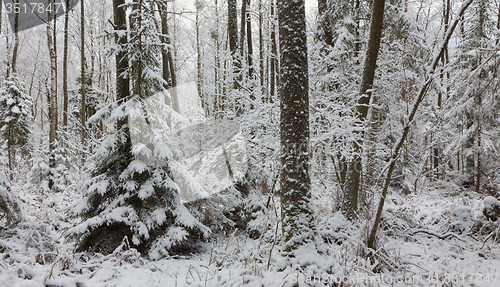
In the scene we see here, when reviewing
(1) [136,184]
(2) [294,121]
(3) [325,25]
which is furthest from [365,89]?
(1) [136,184]

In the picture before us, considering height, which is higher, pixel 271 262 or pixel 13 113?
pixel 13 113

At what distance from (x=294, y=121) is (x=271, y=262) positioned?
2.28 meters

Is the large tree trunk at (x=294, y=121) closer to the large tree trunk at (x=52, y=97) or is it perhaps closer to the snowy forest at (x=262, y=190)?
the snowy forest at (x=262, y=190)

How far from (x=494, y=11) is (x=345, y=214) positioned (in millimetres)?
11991

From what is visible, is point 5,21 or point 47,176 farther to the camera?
point 5,21

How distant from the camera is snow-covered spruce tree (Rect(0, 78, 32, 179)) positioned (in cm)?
1498

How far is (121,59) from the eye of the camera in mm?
5809

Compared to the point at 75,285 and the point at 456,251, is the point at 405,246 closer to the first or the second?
the point at 456,251

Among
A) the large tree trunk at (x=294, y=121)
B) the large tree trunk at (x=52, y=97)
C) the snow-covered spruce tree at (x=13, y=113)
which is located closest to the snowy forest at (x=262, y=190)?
the large tree trunk at (x=294, y=121)

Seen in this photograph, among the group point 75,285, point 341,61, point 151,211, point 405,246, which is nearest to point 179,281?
point 75,285

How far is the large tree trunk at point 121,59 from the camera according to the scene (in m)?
5.91

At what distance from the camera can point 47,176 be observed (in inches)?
470

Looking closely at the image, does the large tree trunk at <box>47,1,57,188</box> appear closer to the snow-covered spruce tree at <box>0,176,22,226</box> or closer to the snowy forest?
the snowy forest

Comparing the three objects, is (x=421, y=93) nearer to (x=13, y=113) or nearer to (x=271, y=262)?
(x=271, y=262)
